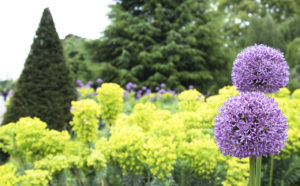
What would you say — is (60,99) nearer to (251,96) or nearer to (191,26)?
(251,96)

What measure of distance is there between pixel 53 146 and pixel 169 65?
34.1ft

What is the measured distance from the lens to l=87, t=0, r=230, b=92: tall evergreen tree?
13039 millimetres

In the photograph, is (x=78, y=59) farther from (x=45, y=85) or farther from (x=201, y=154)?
(x=201, y=154)

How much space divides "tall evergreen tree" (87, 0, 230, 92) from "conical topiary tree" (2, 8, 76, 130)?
714cm

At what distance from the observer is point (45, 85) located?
588cm

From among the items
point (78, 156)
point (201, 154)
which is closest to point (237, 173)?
point (201, 154)

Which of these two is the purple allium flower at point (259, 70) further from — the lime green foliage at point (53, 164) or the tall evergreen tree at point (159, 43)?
the tall evergreen tree at point (159, 43)

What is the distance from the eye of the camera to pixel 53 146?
310 centimetres

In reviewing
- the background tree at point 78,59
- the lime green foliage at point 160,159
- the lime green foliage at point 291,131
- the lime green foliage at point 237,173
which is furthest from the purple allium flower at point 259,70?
the background tree at point 78,59

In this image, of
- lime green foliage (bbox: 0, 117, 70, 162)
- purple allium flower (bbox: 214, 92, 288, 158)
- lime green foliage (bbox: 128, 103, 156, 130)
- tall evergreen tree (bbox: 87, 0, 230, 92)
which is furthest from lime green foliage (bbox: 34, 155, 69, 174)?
tall evergreen tree (bbox: 87, 0, 230, 92)

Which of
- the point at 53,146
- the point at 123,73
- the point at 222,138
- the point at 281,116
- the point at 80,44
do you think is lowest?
the point at 53,146

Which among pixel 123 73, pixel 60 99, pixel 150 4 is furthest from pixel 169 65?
pixel 60 99

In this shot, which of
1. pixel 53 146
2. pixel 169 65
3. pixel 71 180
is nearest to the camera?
pixel 53 146

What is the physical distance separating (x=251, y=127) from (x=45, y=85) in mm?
5681
